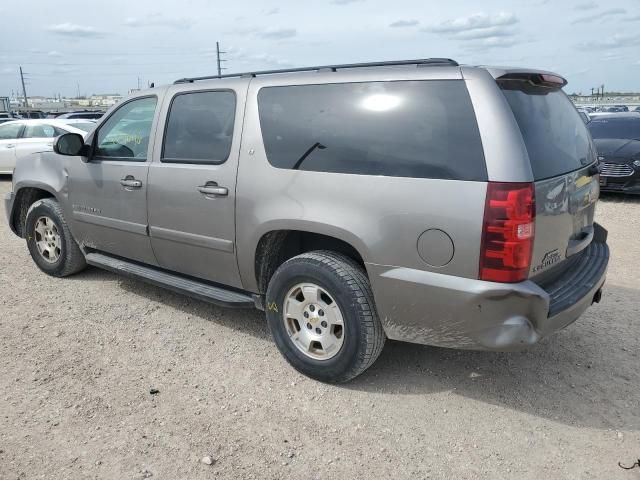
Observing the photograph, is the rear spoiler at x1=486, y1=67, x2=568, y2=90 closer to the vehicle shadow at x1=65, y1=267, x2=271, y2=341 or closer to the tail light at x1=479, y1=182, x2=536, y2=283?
the tail light at x1=479, y1=182, x2=536, y2=283

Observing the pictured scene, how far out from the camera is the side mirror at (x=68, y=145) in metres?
4.49

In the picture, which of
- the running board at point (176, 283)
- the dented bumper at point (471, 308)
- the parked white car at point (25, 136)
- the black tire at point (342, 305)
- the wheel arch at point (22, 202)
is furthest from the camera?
the parked white car at point (25, 136)

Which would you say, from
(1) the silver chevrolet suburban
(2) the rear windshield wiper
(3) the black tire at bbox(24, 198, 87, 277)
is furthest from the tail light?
(3) the black tire at bbox(24, 198, 87, 277)

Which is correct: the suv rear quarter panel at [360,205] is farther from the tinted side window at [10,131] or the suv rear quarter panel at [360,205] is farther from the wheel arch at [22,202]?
the tinted side window at [10,131]

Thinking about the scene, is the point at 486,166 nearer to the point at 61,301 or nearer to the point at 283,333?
the point at 283,333

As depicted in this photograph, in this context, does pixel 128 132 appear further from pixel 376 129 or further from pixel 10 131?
pixel 10 131

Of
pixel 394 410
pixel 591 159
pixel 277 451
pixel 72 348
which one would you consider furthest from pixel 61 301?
pixel 591 159

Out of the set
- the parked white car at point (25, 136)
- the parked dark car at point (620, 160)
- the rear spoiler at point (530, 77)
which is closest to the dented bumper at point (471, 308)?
the rear spoiler at point (530, 77)

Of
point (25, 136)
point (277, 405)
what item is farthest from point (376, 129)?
point (25, 136)

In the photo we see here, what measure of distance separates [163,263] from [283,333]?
131cm

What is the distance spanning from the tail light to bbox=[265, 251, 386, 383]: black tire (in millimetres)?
743

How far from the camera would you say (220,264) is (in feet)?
12.4

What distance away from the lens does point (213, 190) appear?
3.63 m

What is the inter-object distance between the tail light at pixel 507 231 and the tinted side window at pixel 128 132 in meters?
2.73
